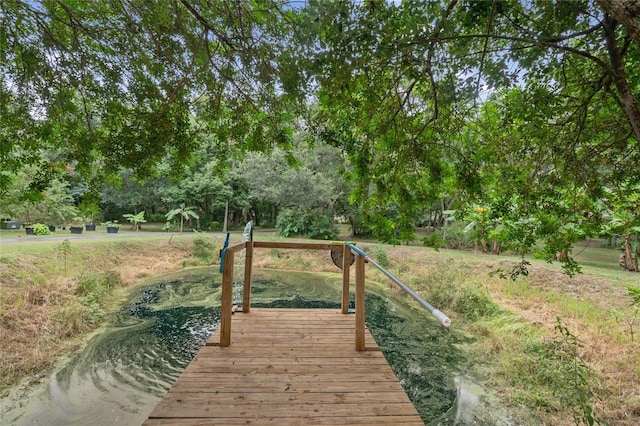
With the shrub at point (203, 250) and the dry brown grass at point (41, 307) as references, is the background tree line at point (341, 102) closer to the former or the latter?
the dry brown grass at point (41, 307)

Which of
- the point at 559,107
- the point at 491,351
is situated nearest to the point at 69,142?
the point at 559,107

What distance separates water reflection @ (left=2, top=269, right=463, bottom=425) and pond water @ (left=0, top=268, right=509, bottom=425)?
0.02 m

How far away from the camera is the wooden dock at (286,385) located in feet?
6.81

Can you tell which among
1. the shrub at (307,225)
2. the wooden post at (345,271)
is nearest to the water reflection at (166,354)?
the wooden post at (345,271)

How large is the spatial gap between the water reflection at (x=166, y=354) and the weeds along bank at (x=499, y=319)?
0.69 meters

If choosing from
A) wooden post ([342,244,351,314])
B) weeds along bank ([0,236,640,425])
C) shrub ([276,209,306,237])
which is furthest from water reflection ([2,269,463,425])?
shrub ([276,209,306,237])

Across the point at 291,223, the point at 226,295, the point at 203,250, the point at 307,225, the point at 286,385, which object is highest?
the point at 291,223

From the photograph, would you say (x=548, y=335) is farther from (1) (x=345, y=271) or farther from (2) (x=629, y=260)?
(2) (x=629, y=260)

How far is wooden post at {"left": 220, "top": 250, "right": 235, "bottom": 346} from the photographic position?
2941 millimetres

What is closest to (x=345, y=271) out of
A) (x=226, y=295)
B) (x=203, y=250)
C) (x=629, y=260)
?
(x=226, y=295)

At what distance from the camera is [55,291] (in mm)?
8102

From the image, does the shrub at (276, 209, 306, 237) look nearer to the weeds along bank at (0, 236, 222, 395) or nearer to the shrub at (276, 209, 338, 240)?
the shrub at (276, 209, 338, 240)

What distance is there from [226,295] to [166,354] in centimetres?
480

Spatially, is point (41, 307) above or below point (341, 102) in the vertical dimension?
below
